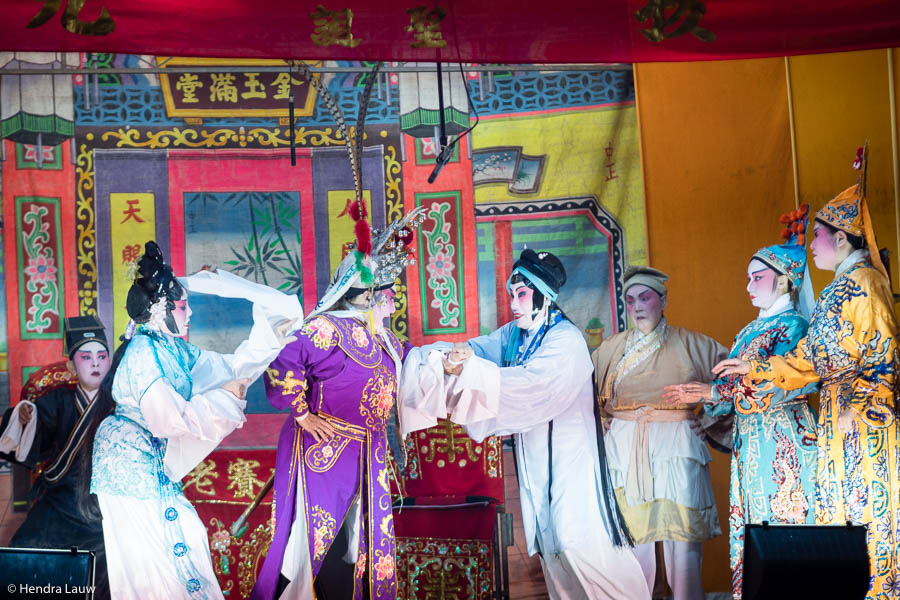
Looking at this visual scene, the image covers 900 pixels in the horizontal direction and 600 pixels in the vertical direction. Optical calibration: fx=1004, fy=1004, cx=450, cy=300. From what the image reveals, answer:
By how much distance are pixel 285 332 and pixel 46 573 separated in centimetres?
169

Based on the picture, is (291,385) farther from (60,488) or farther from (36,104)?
(36,104)

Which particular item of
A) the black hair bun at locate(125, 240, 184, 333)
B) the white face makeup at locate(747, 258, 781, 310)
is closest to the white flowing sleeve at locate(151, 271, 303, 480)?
the black hair bun at locate(125, 240, 184, 333)

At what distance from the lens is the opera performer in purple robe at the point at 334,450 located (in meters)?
4.07

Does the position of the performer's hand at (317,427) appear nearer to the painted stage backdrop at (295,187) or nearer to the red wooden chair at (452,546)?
the red wooden chair at (452,546)

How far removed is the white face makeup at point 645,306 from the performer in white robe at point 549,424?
45cm

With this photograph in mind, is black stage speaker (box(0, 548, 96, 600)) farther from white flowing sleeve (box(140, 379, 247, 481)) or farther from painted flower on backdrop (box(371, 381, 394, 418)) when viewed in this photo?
painted flower on backdrop (box(371, 381, 394, 418))

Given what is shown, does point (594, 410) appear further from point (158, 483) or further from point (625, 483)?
point (158, 483)

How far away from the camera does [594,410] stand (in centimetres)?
457

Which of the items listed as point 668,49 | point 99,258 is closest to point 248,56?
point 668,49

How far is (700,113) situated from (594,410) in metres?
1.71

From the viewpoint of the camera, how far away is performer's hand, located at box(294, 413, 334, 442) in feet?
13.6

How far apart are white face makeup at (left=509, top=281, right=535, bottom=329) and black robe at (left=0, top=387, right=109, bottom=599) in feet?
6.45

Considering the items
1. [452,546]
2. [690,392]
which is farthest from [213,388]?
[690,392]

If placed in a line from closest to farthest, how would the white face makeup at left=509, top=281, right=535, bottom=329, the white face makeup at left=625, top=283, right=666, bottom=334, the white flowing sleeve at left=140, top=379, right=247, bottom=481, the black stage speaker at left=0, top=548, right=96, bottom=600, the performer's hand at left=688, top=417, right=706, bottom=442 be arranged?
the black stage speaker at left=0, top=548, right=96, bottom=600, the white flowing sleeve at left=140, top=379, right=247, bottom=481, the white face makeup at left=509, top=281, right=535, bottom=329, the performer's hand at left=688, top=417, right=706, bottom=442, the white face makeup at left=625, top=283, right=666, bottom=334
